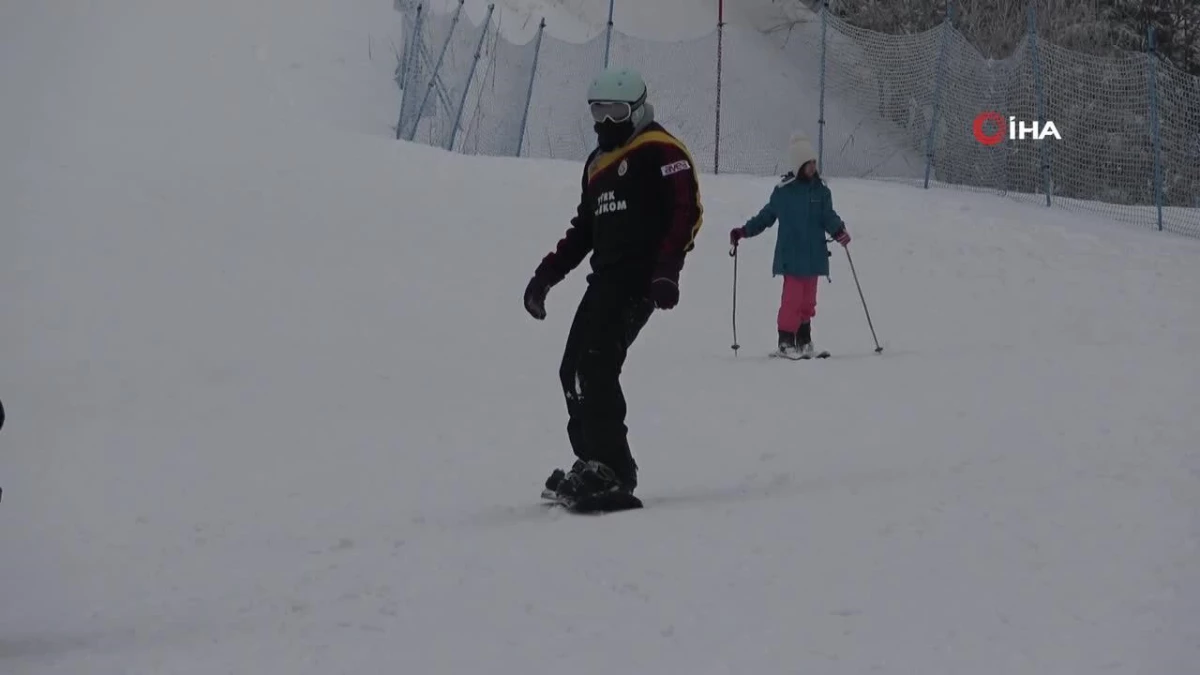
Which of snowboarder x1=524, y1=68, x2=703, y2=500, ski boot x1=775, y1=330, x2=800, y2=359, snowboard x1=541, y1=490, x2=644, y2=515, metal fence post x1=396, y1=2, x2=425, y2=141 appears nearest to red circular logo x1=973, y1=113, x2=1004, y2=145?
metal fence post x1=396, y1=2, x2=425, y2=141

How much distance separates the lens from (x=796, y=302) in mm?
10438

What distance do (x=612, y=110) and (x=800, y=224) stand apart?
198 inches

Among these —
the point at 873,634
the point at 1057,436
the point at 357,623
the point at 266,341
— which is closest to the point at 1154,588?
the point at 873,634

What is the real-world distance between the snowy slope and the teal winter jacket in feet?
2.16

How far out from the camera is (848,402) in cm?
821

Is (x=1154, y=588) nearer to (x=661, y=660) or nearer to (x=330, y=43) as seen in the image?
(x=661, y=660)

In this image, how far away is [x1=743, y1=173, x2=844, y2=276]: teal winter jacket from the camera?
1045 centimetres

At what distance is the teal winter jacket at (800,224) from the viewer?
10453 millimetres

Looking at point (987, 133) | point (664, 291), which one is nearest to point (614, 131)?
point (664, 291)

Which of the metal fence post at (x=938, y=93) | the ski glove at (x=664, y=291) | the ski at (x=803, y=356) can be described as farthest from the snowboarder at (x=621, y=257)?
the metal fence post at (x=938, y=93)

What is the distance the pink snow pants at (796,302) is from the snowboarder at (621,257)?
486cm

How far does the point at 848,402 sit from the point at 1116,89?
45.5 ft

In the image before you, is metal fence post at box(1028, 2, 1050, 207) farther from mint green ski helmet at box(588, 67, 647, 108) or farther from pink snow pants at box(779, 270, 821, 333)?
mint green ski helmet at box(588, 67, 647, 108)

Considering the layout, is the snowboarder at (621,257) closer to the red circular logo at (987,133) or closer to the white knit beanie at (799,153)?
the white knit beanie at (799,153)
